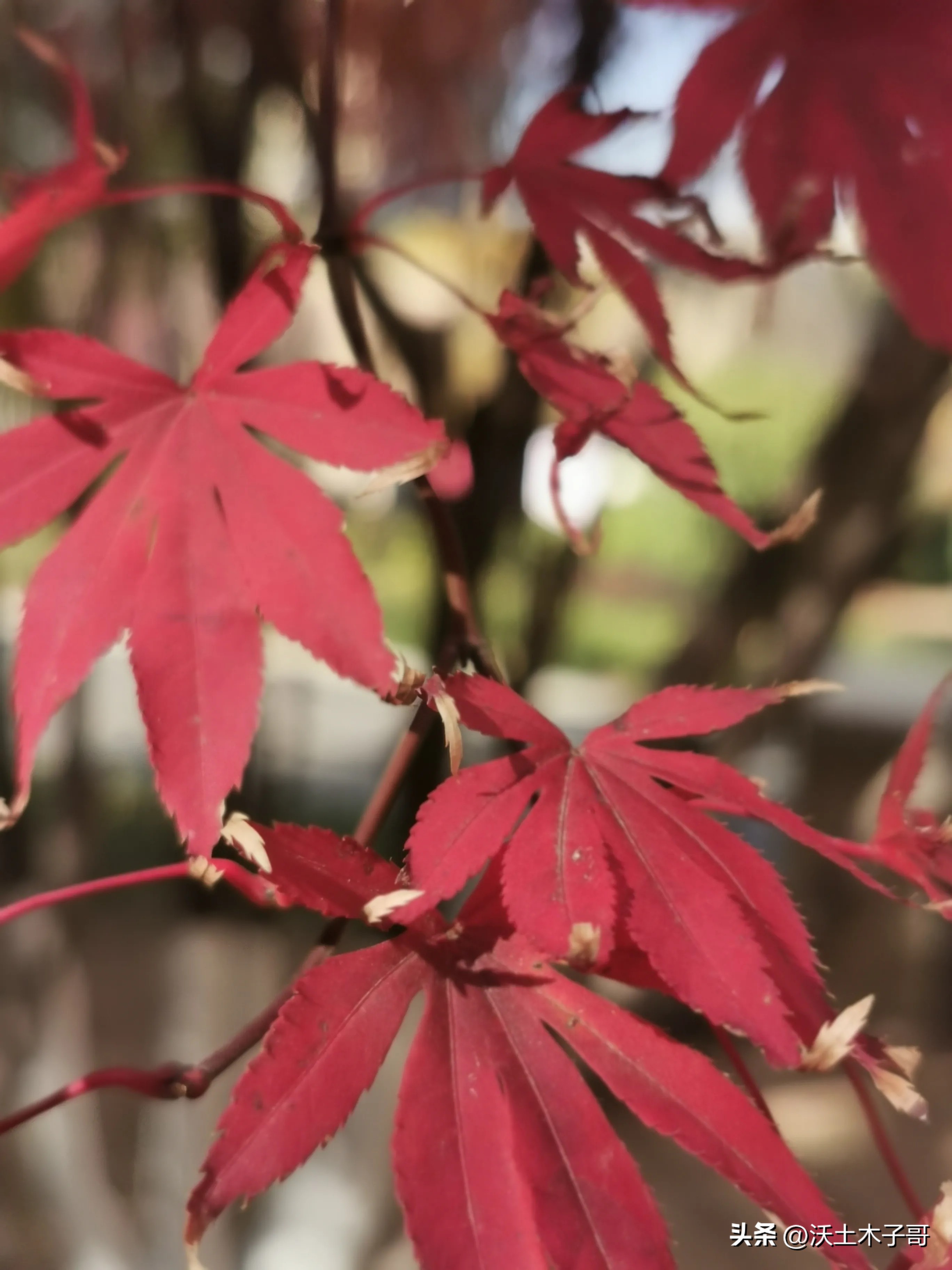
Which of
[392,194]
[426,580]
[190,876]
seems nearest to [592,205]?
[392,194]

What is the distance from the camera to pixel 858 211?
0.34 metres

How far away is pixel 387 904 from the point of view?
237mm

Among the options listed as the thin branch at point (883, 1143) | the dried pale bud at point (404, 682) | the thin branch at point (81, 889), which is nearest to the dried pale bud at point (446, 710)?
the dried pale bud at point (404, 682)

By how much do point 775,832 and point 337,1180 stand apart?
0.50 meters

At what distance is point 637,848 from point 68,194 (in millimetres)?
300

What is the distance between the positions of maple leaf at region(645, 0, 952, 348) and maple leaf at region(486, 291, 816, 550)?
0.31 feet

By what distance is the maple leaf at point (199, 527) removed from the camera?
247 mm

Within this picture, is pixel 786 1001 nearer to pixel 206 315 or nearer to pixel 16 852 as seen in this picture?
pixel 206 315

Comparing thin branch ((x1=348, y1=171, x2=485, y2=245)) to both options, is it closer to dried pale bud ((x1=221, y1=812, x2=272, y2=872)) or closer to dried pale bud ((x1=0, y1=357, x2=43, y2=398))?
dried pale bud ((x1=0, y1=357, x2=43, y2=398))

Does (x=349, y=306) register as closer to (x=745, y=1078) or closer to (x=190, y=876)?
(x=190, y=876)

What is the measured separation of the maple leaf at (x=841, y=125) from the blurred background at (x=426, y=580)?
122mm

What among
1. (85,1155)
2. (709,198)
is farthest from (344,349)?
(85,1155)

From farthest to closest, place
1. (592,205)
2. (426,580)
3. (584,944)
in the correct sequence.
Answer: (426,580) < (592,205) < (584,944)

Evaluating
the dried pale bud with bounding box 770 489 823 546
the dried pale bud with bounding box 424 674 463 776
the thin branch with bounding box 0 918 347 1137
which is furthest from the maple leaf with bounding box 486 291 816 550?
the thin branch with bounding box 0 918 347 1137
